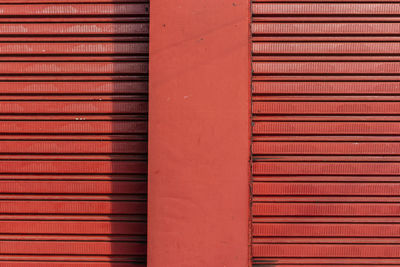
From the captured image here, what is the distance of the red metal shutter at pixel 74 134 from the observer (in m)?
2.42

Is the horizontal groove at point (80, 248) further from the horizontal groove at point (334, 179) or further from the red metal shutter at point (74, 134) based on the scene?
the horizontal groove at point (334, 179)

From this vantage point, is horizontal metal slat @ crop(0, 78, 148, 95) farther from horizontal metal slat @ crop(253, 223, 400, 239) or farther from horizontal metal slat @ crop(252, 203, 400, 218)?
horizontal metal slat @ crop(253, 223, 400, 239)

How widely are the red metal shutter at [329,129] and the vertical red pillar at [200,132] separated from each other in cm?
42

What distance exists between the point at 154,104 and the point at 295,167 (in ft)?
4.90

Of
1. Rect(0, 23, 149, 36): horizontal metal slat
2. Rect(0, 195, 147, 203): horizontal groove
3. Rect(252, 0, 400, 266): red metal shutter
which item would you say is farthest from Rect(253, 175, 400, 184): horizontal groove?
Rect(0, 23, 149, 36): horizontal metal slat

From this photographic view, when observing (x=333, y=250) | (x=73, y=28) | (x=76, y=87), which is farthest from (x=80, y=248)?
(x=333, y=250)

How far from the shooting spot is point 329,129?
239cm

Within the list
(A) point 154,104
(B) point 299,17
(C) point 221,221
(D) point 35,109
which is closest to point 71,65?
(D) point 35,109

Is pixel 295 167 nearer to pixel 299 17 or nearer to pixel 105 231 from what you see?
pixel 299 17

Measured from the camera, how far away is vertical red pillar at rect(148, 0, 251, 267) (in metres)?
2.04

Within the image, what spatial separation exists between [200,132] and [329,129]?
1321 millimetres

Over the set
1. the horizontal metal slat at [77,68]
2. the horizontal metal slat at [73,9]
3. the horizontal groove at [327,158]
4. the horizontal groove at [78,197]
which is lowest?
the horizontal groove at [78,197]

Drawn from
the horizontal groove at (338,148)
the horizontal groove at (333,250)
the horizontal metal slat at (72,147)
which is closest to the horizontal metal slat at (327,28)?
the horizontal groove at (338,148)

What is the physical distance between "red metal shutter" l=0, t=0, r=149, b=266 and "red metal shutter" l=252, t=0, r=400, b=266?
4.04 ft
